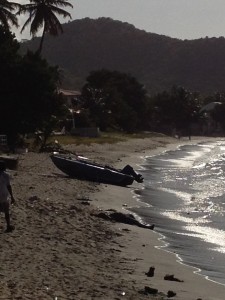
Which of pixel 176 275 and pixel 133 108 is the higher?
pixel 133 108

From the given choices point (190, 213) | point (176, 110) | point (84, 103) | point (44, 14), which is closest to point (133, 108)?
point (84, 103)

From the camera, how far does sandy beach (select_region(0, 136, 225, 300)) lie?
1138cm

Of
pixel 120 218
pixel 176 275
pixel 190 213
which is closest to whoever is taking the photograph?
pixel 176 275

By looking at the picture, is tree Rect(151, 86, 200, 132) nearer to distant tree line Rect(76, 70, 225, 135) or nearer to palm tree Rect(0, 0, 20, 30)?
distant tree line Rect(76, 70, 225, 135)

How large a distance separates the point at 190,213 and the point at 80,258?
12.9m

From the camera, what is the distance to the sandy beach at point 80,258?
37.3 feet

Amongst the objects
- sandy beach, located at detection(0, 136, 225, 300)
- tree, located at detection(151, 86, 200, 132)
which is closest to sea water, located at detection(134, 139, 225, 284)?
sandy beach, located at detection(0, 136, 225, 300)

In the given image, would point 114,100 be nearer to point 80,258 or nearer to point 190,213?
point 190,213

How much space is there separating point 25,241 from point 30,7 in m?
46.6

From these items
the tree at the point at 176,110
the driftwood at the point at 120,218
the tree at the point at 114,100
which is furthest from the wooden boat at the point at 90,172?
the tree at the point at 176,110

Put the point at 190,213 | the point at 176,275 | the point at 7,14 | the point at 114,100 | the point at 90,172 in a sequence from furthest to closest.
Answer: the point at 114,100 < the point at 7,14 < the point at 90,172 < the point at 190,213 < the point at 176,275

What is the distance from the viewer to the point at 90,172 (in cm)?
3241

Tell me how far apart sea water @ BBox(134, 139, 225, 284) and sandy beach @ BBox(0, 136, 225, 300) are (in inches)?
25.9

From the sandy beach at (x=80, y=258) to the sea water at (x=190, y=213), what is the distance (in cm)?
66
